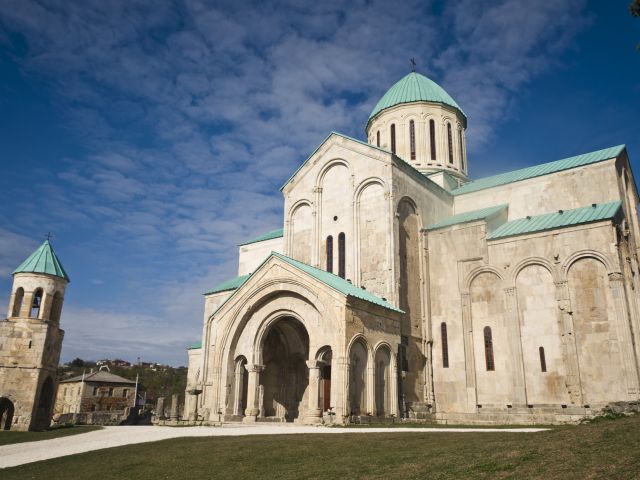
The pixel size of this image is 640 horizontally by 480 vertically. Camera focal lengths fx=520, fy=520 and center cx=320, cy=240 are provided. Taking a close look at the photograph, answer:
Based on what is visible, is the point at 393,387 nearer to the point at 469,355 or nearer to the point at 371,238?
the point at 469,355

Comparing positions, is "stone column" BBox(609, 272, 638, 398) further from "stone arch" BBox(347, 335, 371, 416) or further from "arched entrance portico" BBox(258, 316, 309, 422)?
"arched entrance portico" BBox(258, 316, 309, 422)

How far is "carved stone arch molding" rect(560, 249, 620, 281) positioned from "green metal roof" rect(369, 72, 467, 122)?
14677mm

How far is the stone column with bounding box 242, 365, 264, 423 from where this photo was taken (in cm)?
2195

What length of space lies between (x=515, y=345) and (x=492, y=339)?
46.8 inches

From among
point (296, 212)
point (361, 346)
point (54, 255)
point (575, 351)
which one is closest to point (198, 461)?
point (361, 346)

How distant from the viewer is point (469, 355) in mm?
24078

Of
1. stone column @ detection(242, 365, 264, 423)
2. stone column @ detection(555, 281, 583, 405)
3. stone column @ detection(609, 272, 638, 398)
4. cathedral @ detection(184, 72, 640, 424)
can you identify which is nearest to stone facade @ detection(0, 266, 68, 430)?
cathedral @ detection(184, 72, 640, 424)

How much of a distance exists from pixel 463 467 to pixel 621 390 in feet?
49.3

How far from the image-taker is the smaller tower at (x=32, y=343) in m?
27.5

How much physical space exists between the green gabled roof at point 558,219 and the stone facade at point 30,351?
24.5m

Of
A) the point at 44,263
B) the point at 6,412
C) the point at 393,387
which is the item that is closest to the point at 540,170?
the point at 393,387

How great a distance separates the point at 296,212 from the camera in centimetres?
2953

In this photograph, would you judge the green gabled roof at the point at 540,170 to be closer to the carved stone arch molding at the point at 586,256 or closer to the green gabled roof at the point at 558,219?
the green gabled roof at the point at 558,219

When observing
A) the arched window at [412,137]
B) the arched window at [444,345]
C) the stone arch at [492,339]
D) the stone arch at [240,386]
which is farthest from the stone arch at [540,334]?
the stone arch at [240,386]
